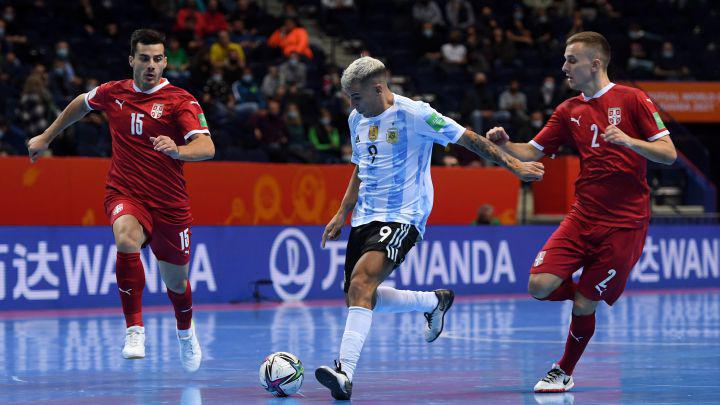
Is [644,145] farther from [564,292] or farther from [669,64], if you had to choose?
[669,64]

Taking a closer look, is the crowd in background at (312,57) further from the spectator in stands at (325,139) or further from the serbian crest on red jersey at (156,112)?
the serbian crest on red jersey at (156,112)

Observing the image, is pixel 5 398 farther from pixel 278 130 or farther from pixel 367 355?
pixel 278 130

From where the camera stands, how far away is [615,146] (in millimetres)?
9117

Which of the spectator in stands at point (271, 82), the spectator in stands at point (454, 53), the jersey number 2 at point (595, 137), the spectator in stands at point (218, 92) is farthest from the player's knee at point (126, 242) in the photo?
the spectator in stands at point (454, 53)

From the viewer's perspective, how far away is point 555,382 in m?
8.94

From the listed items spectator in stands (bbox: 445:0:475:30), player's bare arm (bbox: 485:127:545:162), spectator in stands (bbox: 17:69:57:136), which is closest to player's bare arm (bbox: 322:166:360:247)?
player's bare arm (bbox: 485:127:545:162)

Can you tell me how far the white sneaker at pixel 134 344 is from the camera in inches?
372

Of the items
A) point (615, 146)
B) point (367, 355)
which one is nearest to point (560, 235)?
point (615, 146)

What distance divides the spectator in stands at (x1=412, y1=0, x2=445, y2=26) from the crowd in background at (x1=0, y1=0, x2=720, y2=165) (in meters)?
0.03

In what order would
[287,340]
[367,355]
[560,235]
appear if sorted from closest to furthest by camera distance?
[560,235] → [367,355] → [287,340]

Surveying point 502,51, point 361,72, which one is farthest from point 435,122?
point 502,51

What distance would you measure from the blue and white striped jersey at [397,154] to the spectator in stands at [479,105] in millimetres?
16888

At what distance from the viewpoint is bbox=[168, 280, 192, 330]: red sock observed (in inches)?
405

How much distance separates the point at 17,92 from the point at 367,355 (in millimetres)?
12580
